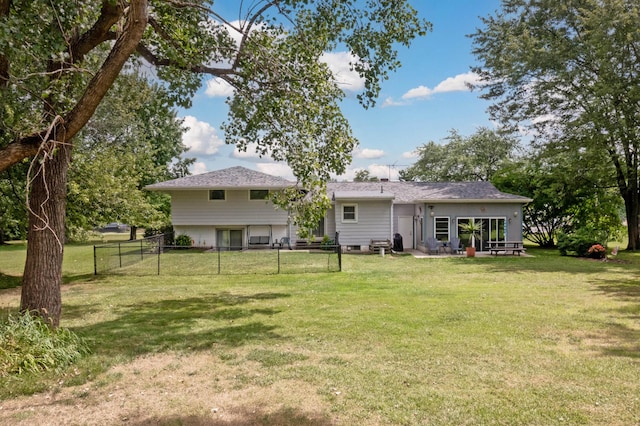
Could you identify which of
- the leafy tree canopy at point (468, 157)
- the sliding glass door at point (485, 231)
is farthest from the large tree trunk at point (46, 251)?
the leafy tree canopy at point (468, 157)

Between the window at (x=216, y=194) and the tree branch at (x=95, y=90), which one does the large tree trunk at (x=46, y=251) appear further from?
the window at (x=216, y=194)

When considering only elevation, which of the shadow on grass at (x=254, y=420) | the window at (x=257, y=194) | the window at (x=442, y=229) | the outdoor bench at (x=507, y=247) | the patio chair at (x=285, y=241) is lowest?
the shadow on grass at (x=254, y=420)

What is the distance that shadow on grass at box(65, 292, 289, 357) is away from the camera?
22.1 ft

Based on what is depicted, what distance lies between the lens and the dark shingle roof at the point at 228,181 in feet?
77.9

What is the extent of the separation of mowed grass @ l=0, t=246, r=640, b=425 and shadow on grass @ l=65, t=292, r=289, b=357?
0.11 feet

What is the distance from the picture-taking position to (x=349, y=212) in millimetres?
24000

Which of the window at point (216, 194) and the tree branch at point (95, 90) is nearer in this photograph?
the tree branch at point (95, 90)

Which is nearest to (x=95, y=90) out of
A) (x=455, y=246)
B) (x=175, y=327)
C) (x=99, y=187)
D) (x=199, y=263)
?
(x=175, y=327)

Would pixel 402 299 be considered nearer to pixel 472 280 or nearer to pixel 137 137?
pixel 472 280

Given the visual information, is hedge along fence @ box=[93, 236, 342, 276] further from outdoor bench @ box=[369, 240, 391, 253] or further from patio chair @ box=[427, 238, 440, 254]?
patio chair @ box=[427, 238, 440, 254]

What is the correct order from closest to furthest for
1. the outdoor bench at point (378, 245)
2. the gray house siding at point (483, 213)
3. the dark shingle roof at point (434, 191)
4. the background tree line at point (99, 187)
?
the background tree line at point (99, 187), the dark shingle roof at point (434, 191), the outdoor bench at point (378, 245), the gray house siding at point (483, 213)

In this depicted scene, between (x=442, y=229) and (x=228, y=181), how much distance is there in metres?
12.2

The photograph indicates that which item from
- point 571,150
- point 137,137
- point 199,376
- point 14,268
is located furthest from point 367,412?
point 137,137

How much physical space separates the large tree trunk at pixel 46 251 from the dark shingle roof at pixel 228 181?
16.6m
